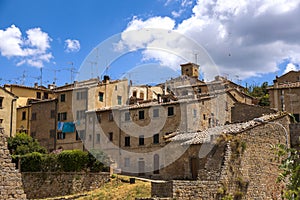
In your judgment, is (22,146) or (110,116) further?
(110,116)

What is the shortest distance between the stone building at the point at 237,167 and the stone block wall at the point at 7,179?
8223mm

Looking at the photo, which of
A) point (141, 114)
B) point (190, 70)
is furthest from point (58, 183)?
point (190, 70)

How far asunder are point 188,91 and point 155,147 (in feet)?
62.2

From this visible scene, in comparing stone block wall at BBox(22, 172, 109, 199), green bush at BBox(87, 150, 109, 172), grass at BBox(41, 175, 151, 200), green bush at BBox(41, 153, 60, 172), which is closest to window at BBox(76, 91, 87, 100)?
green bush at BBox(87, 150, 109, 172)

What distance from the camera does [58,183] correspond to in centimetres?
4247

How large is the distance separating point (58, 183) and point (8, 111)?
2717 cm

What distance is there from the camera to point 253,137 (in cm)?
2561

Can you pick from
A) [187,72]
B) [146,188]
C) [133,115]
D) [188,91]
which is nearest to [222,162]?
[146,188]

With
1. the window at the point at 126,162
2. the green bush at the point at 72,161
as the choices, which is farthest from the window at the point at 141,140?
the green bush at the point at 72,161

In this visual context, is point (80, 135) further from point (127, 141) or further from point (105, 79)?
point (105, 79)

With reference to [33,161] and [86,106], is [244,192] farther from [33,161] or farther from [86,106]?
[86,106]

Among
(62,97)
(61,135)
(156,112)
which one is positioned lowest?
(61,135)

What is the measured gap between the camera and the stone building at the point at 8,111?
64688 mm

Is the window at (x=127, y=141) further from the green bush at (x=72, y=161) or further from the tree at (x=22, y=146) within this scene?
the tree at (x=22, y=146)
